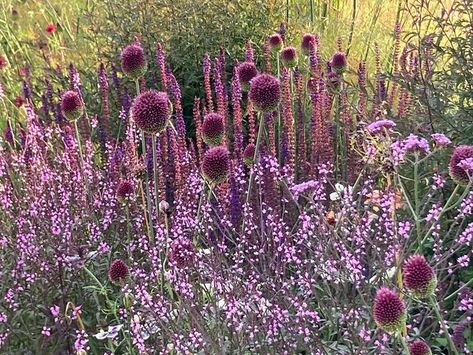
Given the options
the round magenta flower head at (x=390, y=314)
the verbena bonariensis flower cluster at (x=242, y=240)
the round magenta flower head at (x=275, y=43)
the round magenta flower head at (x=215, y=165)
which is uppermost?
the round magenta flower head at (x=390, y=314)

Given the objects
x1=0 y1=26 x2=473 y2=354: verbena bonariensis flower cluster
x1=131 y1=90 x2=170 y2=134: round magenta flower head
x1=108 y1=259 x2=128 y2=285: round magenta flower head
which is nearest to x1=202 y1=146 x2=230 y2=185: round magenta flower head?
x1=0 y1=26 x2=473 y2=354: verbena bonariensis flower cluster

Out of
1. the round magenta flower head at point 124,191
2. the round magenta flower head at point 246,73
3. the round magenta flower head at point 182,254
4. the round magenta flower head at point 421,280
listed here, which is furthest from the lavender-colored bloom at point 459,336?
the round magenta flower head at point 246,73

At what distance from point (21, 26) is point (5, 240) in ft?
14.8

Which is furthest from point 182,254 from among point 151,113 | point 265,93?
point 265,93

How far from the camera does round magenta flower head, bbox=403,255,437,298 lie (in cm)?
174

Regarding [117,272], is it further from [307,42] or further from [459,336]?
[307,42]

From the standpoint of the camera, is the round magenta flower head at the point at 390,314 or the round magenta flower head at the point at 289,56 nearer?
the round magenta flower head at the point at 390,314

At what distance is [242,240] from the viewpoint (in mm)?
2279

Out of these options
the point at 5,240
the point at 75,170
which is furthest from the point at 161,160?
the point at 5,240

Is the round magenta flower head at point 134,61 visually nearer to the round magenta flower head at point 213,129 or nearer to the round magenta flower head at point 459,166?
the round magenta flower head at point 213,129

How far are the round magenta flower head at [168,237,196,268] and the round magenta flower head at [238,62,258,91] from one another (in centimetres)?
99

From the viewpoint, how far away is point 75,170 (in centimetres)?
312

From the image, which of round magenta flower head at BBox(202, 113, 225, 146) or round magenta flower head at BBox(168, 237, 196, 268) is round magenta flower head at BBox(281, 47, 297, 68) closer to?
round magenta flower head at BBox(202, 113, 225, 146)

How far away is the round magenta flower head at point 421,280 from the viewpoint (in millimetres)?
1736
